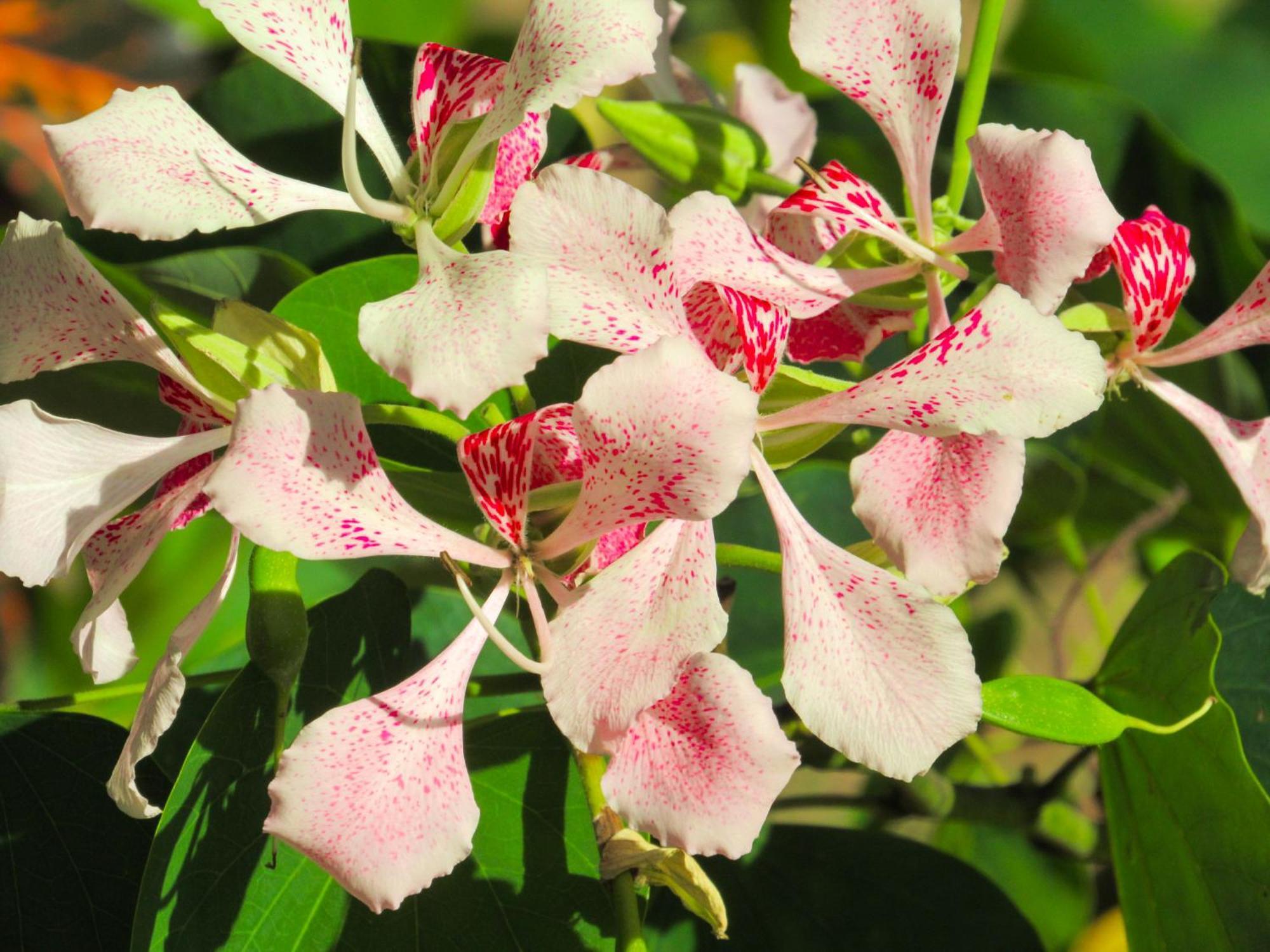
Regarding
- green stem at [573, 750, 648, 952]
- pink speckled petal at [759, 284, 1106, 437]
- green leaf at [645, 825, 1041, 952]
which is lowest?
green leaf at [645, 825, 1041, 952]

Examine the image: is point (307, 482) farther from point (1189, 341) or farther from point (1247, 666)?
point (1247, 666)

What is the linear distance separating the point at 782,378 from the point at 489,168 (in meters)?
0.12

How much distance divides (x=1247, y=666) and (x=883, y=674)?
12.4 inches

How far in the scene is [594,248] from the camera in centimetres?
34

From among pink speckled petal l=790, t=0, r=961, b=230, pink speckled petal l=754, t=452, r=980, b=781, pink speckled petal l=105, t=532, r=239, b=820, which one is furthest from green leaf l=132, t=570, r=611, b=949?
pink speckled petal l=790, t=0, r=961, b=230

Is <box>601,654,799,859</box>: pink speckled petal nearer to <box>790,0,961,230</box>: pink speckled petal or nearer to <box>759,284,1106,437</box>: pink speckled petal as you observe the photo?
<box>759,284,1106,437</box>: pink speckled petal

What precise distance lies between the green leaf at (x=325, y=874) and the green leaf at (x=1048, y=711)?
163 mm

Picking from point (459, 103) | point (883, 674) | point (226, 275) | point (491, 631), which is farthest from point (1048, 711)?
point (226, 275)

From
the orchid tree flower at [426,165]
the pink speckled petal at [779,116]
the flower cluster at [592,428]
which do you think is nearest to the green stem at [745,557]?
the flower cluster at [592,428]

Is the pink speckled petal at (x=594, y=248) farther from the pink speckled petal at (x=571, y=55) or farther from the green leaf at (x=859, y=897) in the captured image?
Answer: the green leaf at (x=859, y=897)

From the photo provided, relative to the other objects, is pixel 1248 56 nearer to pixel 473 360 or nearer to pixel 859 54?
pixel 859 54

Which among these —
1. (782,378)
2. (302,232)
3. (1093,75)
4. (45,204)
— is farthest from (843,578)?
(45,204)

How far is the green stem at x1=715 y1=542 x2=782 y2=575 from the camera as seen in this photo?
41 centimetres

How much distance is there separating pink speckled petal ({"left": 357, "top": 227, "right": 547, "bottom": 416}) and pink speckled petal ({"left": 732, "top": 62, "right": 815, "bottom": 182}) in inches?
11.8
